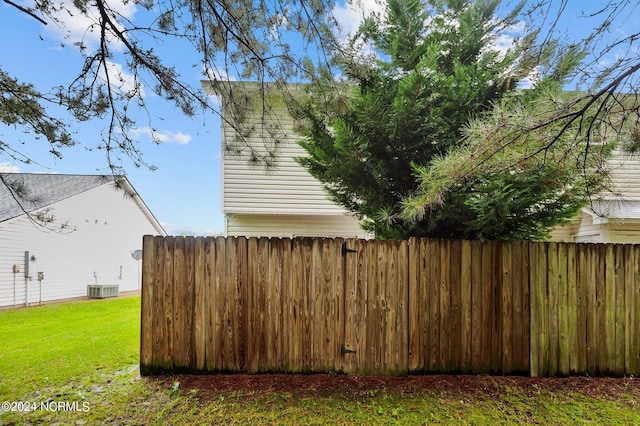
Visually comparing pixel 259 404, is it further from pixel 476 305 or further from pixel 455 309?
pixel 476 305

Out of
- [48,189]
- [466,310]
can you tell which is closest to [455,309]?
[466,310]

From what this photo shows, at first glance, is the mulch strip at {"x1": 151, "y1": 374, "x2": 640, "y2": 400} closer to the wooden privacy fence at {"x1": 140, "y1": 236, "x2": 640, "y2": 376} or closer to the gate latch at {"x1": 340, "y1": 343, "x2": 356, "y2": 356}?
the wooden privacy fence at {"x1": 140, "y1": 236, "x2": 640, "y2": 376}

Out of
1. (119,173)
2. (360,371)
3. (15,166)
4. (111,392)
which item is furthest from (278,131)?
(111,392)

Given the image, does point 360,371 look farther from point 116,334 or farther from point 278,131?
point 116,334

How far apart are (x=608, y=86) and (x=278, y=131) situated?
270cm

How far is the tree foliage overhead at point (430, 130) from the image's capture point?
10.7ft

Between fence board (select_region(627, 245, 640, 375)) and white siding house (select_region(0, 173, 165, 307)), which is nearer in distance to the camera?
fence board (select_region(627, 245, 640, 375))

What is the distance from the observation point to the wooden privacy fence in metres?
3.59

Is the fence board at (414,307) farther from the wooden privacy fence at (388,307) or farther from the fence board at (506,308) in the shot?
the fence board at (506,308)

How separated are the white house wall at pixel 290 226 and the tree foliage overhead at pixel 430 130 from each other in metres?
3.43

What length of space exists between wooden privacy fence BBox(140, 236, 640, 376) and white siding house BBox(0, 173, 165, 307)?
24.4 ft

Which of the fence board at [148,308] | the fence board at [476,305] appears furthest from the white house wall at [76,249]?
the fence board at [476,305]

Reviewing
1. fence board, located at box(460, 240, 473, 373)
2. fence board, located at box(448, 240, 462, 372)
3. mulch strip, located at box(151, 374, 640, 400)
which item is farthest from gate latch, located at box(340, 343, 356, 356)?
fence board, located at box(460, 240, 473, 373)

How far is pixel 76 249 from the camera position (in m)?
13.3
